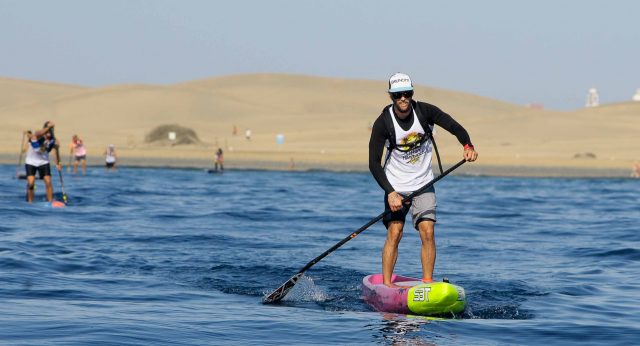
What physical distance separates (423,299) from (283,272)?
3667 millimetres

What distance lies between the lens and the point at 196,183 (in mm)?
36375

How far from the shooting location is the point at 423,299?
404 inches

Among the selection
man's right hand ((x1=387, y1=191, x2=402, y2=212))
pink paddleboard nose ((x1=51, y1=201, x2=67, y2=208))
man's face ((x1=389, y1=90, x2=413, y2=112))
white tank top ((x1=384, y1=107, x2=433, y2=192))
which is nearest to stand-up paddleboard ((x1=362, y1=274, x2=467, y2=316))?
man's right hand ((x1=387, y1=191, x2=402, y2=212))

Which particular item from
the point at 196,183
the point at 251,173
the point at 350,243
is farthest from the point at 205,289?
the point at 251,173

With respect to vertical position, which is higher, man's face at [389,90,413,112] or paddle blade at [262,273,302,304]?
man's face at [389,90,413,112]

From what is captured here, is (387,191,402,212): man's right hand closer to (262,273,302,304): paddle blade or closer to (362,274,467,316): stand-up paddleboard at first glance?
(362,274,467,316): stand-up paddleboard

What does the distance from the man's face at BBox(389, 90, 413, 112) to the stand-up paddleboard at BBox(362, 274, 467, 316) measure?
5.37 feet

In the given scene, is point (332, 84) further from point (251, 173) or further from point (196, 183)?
point (196, 183)

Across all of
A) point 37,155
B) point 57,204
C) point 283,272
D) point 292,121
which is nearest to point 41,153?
point 37,155

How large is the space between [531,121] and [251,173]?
47.2 m

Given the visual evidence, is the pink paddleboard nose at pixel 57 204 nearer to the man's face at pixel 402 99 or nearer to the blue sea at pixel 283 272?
the blue sea at pixel 283 272

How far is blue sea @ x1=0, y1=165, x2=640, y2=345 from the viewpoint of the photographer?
9.44m

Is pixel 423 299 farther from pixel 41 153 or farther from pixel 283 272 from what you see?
pixel 41 153

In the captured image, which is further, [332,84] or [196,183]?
[332,84]
